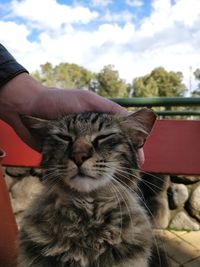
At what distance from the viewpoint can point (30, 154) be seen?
2.22m

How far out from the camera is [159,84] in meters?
15.3

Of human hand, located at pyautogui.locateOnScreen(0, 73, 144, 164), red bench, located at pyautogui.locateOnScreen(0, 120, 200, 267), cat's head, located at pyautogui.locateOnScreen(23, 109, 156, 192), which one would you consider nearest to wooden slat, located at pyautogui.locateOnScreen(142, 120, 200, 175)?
red bench, located at pyautogui.locateOnScreen(0, 120, 200, 267)

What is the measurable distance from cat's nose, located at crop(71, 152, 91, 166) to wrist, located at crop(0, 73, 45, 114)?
431mm

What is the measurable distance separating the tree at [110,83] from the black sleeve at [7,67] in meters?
14.8

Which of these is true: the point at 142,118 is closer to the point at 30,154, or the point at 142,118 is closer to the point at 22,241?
the point at 22,241

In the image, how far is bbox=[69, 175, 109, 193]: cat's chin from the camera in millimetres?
1182

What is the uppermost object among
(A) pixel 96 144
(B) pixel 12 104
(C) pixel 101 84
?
(B) pixel 12 104

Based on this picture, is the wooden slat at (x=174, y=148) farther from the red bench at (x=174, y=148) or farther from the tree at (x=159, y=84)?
the tree at (x=159, y=84)

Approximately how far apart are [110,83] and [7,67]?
15.7m

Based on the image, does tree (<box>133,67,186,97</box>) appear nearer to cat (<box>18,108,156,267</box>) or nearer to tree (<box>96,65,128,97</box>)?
tree (<box>96,65,128,97</box>)

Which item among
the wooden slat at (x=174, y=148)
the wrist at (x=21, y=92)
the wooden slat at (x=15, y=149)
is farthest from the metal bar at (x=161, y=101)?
the wrist at (x=21, y=92)

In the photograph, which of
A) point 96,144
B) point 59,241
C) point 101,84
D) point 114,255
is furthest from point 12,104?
point 101,84

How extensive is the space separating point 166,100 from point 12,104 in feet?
3.00

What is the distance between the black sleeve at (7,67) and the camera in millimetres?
1489
